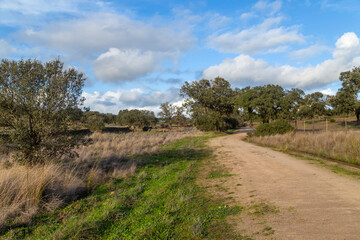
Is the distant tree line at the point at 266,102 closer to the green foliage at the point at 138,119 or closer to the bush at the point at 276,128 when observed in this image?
the bush at the point at 276,128

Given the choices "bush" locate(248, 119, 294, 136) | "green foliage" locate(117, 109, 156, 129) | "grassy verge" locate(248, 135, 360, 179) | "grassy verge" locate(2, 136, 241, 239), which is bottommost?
"grassy verge" locate(248, 135, 360, 179)

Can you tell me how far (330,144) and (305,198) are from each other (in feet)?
36.6

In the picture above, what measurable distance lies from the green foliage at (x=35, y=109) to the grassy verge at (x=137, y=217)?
2.90 metres

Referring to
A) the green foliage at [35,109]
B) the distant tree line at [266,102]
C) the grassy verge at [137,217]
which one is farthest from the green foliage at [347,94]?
the green foliage at [35,109]

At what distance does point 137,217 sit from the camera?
4523mm

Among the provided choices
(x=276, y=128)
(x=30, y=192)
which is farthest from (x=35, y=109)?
(x=276, y=128)

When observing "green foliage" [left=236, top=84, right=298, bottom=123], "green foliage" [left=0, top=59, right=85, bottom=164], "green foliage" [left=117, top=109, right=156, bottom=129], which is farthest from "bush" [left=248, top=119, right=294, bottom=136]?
"green foliage" [left=117, top=109, right=156, bottom=129]

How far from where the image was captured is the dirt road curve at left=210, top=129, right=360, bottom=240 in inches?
138

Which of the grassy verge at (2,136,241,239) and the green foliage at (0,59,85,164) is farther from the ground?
the green foliage at (0,59,85,164)

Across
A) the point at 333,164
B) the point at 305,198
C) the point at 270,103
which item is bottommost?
the point at 333,164

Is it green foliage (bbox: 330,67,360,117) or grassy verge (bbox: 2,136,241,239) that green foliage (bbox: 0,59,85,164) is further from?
green foliage (bbox: 330,67,360,117)

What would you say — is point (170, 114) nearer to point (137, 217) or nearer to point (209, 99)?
point (209, 99)

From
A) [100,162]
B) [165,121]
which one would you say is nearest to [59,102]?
[100,162]

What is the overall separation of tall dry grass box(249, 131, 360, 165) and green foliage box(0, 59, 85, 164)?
13.5 m
